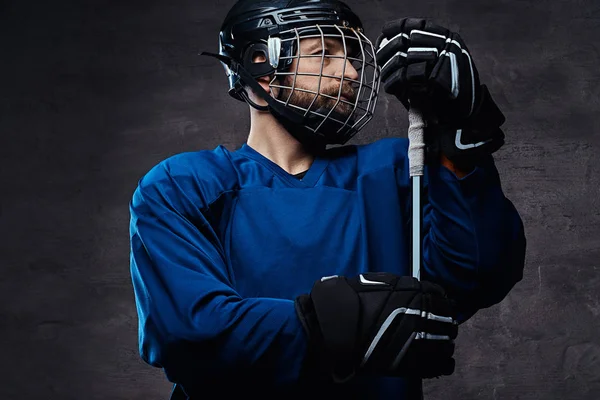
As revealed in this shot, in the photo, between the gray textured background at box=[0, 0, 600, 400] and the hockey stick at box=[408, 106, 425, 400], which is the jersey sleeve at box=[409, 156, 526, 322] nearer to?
the hockey stick at box=[408, 106, 425, 400]

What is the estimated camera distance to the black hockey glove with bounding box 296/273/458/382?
4.51 ft

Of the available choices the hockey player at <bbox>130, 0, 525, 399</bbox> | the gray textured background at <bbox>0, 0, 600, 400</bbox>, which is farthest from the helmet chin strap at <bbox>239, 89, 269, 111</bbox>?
the gray textured background at <bbox>0, 0, 600, 400</bbox>

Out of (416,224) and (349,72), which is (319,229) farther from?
(349,72)

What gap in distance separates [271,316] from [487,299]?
0.43 meters

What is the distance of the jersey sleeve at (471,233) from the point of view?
1543 mm

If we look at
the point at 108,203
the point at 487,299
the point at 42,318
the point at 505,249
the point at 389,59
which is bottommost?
the point at 42,318

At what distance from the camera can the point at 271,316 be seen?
1.43 meters

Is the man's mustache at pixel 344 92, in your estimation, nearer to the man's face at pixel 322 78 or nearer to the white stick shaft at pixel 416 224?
the man's face at pixel 322 78

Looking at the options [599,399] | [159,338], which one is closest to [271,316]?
[159,338]

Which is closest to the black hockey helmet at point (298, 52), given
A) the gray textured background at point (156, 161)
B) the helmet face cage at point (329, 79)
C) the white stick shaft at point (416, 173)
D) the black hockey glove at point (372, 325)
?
the helmet face cage at point (329, 79)

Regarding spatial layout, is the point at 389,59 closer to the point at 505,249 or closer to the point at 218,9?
the point at 505,249

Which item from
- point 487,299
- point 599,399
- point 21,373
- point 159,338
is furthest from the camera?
point 21,373

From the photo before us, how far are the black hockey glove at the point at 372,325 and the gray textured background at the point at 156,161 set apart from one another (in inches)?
53.2

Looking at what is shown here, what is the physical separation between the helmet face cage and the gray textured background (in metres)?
1.11
